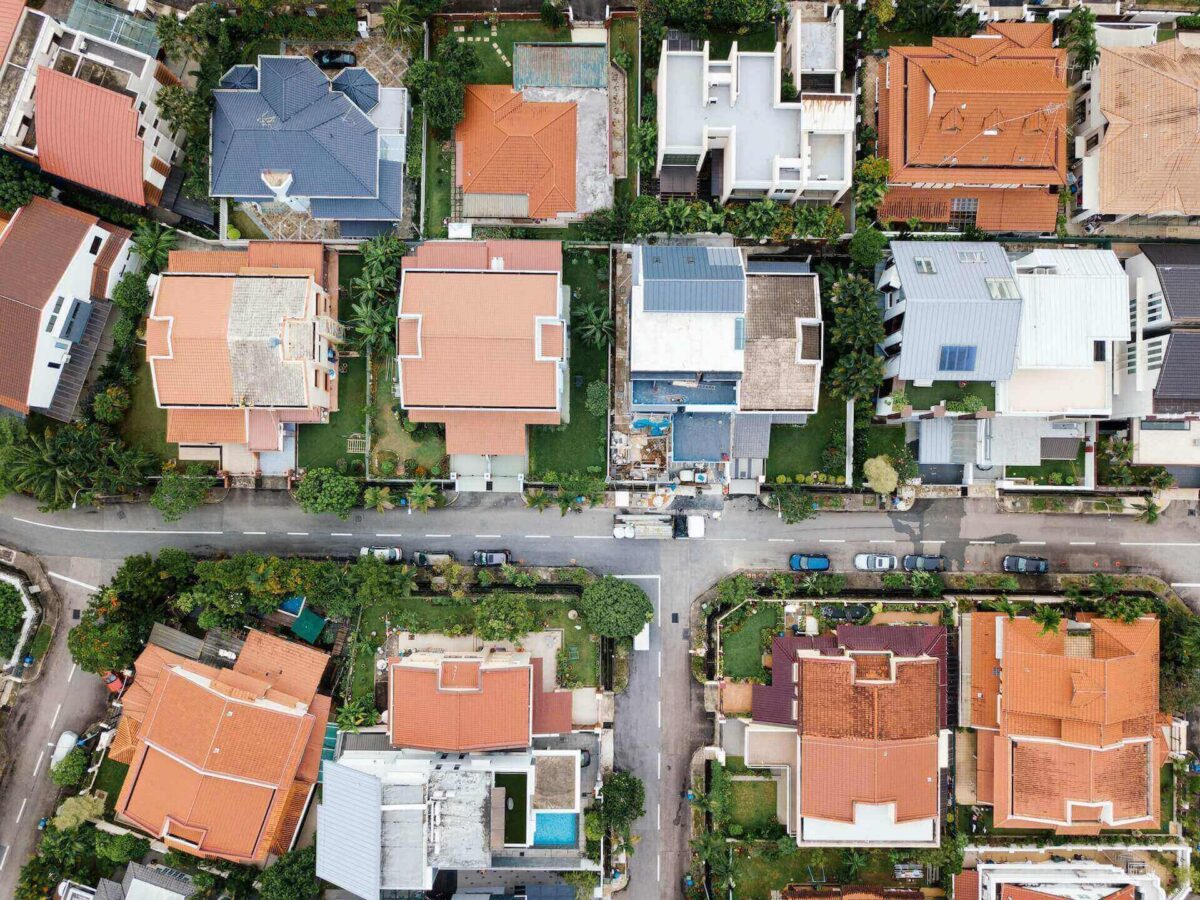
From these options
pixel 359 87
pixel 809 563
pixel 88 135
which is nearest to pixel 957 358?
pixel 809 563

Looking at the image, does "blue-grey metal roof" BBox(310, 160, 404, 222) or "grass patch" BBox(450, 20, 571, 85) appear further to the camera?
"grass patch" BBox(450, 20, 571, 85)

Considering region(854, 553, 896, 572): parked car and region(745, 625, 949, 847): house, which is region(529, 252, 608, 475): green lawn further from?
region(745, 625, 949, 847): house

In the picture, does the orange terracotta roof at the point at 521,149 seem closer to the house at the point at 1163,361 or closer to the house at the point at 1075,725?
the house at the point at 1163,361

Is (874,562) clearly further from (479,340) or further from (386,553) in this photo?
(386,553)

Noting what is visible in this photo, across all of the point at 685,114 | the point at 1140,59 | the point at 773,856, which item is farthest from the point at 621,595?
the point at 1140,59

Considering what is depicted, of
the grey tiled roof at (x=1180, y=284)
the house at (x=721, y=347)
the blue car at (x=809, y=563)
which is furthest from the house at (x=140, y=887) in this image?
the grey tiled roof at (x=1180, y=284)

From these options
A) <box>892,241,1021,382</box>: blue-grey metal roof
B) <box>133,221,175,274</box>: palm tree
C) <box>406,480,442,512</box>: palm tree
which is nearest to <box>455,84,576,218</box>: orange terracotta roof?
<box>406,480,442,512</box>: palm tree
